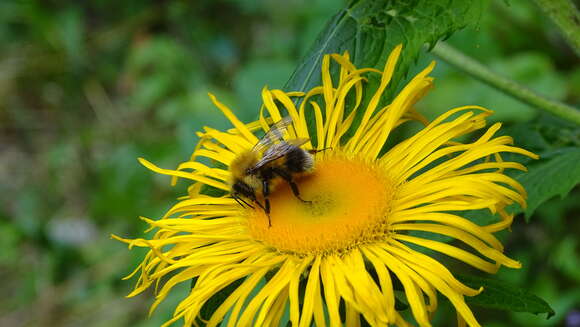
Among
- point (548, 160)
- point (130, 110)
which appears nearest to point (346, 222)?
point (548, 160)

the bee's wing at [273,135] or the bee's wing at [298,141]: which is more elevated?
the bee's wing at [273,135]

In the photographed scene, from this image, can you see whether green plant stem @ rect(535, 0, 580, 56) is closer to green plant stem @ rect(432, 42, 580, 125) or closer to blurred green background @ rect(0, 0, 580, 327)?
green plant stem @ rect(432, 42, 580, 125)

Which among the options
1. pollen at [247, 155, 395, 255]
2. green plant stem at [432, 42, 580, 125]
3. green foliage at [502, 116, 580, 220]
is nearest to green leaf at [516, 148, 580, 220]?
green foliage at [502, 116, 580, 220]

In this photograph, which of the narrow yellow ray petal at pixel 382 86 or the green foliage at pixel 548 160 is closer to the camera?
the narrow yellow ray petal at pixel 382 86

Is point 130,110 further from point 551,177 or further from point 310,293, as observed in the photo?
point 310,293

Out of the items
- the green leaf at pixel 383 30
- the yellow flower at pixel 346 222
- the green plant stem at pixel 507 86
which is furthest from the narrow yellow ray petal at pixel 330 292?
the green plant stem at pixel 507 86

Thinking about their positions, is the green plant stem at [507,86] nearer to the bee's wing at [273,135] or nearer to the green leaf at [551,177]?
the green leaf at [551,177]
